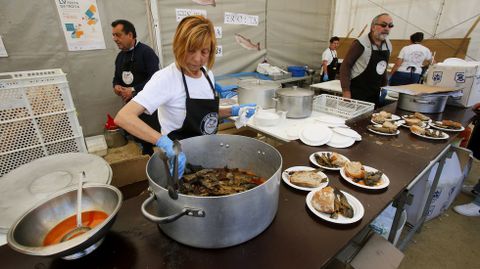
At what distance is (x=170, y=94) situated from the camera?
1350mm

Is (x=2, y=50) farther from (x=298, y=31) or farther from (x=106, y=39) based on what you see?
(x=298, y=31)

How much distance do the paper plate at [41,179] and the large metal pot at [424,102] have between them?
8.44 feet

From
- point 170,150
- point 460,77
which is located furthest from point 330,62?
point 170,150

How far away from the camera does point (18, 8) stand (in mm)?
2686

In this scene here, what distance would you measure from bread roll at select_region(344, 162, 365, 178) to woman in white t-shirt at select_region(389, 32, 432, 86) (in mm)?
4362

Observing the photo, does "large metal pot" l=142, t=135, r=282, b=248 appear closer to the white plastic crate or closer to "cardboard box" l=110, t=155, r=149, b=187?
"cardboard box" l=110, t=155, r=149, b=187

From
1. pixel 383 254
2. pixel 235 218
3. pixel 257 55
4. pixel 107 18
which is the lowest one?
pixel 383 254

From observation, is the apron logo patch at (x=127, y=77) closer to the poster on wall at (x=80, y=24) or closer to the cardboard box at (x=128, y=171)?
the poster on wall at (x=80, y=24)

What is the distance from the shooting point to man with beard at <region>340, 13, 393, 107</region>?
2.70m

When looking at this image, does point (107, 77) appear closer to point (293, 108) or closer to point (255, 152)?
point (293, 108)

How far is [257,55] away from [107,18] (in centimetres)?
275

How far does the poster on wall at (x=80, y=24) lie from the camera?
2.92 m

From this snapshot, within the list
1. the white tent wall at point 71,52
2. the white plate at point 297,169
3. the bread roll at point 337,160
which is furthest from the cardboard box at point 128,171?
the white tent wall at point 71,52

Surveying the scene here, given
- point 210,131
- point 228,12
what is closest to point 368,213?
point 210,131
